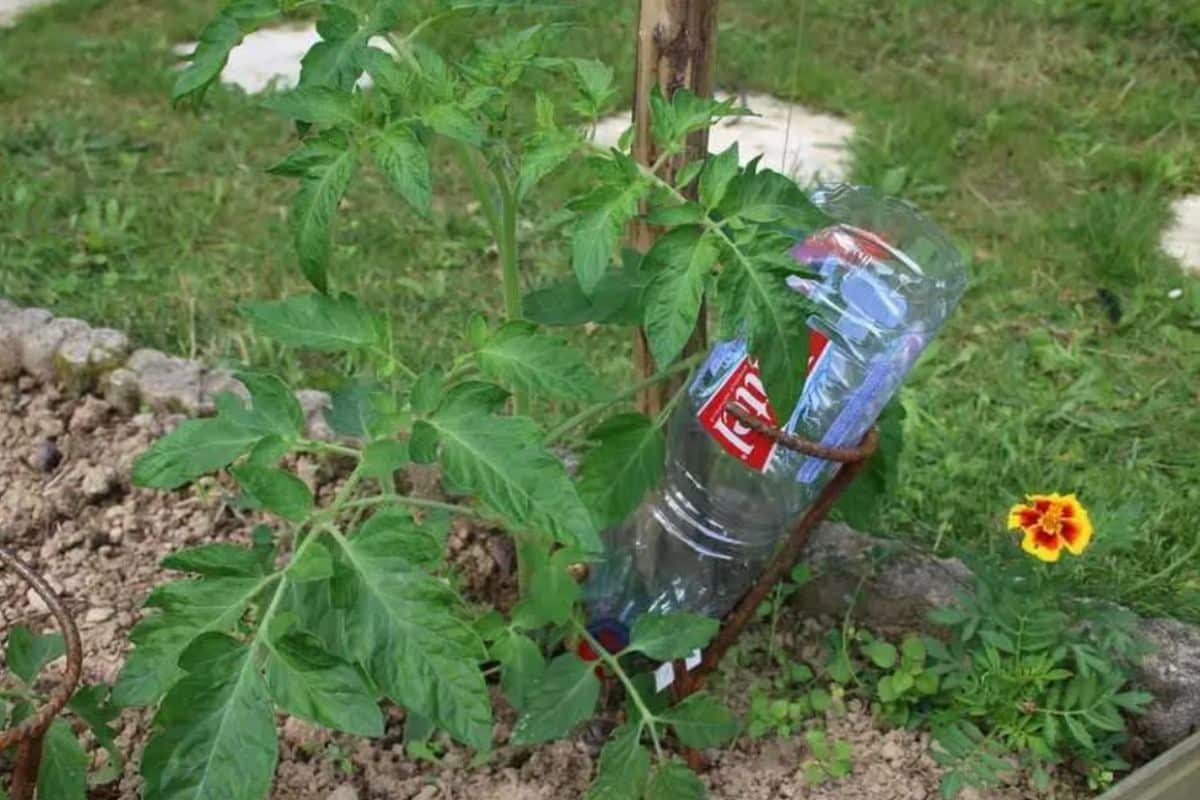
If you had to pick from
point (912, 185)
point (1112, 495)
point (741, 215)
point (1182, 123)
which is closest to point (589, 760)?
point (741, 215)

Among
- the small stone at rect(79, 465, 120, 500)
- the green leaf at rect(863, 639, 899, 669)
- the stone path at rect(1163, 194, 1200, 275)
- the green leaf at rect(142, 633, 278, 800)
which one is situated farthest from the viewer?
the stone path at rect(1163, 194, 1200, 275)

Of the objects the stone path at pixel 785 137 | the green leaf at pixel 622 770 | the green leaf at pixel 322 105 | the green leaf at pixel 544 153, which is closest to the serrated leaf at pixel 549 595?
the green leaf at pixel 622 770

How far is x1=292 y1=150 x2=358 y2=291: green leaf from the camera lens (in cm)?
147

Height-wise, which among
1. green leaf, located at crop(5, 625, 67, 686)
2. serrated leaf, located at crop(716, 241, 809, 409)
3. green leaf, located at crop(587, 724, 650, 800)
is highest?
serrated leaf, located at crop(716, 241, 809, 409)

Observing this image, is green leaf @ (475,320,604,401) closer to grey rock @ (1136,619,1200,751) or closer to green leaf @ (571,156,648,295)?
green leaf @ (571,156,648,295)

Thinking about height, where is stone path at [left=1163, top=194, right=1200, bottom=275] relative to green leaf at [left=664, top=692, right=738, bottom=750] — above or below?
below

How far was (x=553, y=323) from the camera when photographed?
70.2 inches

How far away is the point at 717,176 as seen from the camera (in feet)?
4.95

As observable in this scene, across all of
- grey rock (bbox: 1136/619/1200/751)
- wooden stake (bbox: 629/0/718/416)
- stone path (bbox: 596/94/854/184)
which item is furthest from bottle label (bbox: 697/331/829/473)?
stone path (bbox: 596/94/854/184)

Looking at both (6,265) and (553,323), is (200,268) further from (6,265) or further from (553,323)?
(553,323)

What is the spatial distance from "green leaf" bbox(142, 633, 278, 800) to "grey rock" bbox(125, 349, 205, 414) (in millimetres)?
1170

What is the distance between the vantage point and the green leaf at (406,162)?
1.46 metres

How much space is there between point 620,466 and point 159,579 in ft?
2.95

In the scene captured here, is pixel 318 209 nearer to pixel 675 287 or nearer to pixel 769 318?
pixel 675 287
